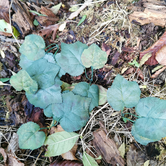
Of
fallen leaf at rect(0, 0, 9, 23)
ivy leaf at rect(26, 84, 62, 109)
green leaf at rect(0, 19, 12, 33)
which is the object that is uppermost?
fallen leaf at rect(0, 0, 9, 23)

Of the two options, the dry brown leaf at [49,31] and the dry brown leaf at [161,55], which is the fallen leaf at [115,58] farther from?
the dry brown leaf at [49,31]

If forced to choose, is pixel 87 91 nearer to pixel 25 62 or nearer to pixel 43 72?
pixel 43 72

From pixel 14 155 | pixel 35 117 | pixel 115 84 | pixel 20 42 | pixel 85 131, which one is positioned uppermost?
pixel 20 42

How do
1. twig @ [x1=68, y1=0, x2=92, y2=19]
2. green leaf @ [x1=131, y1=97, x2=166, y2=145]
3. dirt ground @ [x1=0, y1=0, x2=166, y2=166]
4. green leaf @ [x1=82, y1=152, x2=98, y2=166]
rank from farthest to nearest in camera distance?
1. twig @ [x1=68, y1=0, x2=92, y2=19]
2. dirt ground @ [x1=0, y1=0, x2=166, y2=166]
3. green leaf @ [x1=82, y1=152, x2=98, y2=166]
4. green leaf @ [x1=131, y1=97, x2=166, y2=145]

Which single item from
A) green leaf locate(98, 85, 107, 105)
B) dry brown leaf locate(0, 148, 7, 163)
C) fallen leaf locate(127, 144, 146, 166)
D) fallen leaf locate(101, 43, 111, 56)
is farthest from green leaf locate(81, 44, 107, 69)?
dry brown leaf locate(0, 148, 7, 163)

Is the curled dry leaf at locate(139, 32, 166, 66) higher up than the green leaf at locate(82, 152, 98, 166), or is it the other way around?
the curled dry leaf at locate(139, 32, 166, 66)

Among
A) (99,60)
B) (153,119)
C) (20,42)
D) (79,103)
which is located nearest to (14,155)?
(79,103)

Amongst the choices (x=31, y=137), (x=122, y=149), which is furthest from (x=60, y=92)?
(x=122, y=149)

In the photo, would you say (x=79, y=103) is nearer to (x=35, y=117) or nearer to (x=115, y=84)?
(x=115, y=84)

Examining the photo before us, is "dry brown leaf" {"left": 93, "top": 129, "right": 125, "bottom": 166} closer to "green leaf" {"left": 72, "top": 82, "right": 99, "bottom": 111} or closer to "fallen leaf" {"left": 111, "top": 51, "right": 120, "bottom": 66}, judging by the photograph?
"green leaf" {"left": 72, "top": 82, "right": 99, "bottom": 111}
